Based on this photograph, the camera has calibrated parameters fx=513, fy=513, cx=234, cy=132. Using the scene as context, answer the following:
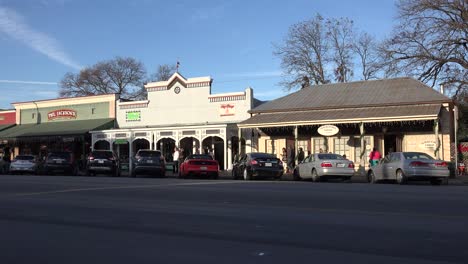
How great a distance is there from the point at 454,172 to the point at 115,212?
762 inches

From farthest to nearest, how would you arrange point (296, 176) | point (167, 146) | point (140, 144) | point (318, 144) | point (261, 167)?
point (140, 144), point (167, 146), point (318, 144), point (296, 176), point (261, 167)

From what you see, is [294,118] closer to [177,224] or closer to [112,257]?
[177,224]

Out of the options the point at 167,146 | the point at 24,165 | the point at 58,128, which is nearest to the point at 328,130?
the point at 167,146

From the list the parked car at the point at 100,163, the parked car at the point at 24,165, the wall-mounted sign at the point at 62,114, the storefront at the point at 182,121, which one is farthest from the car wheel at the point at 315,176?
the wall-mounted sign at the point at 62,114

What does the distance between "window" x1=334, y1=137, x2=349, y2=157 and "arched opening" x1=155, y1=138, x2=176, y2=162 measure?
12.6m

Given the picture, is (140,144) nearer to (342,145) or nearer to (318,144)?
(318,144)

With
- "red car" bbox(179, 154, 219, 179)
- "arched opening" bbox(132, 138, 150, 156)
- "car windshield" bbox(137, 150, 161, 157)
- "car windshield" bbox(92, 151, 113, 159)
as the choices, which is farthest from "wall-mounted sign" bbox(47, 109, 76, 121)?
"red car" bbox(179, 154, 219, 179)

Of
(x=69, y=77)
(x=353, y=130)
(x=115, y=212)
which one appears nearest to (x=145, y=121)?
(x=353, y=130)

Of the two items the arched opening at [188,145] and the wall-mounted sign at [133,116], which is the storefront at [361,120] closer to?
the arched opening at [188,145]

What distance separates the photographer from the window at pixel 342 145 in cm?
3029

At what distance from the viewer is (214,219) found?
9906 millimetres

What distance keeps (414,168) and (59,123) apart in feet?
104

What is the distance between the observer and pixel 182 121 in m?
36.5

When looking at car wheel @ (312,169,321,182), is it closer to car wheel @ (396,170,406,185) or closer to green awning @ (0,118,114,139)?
car wheel @ (396,170,406,185)
